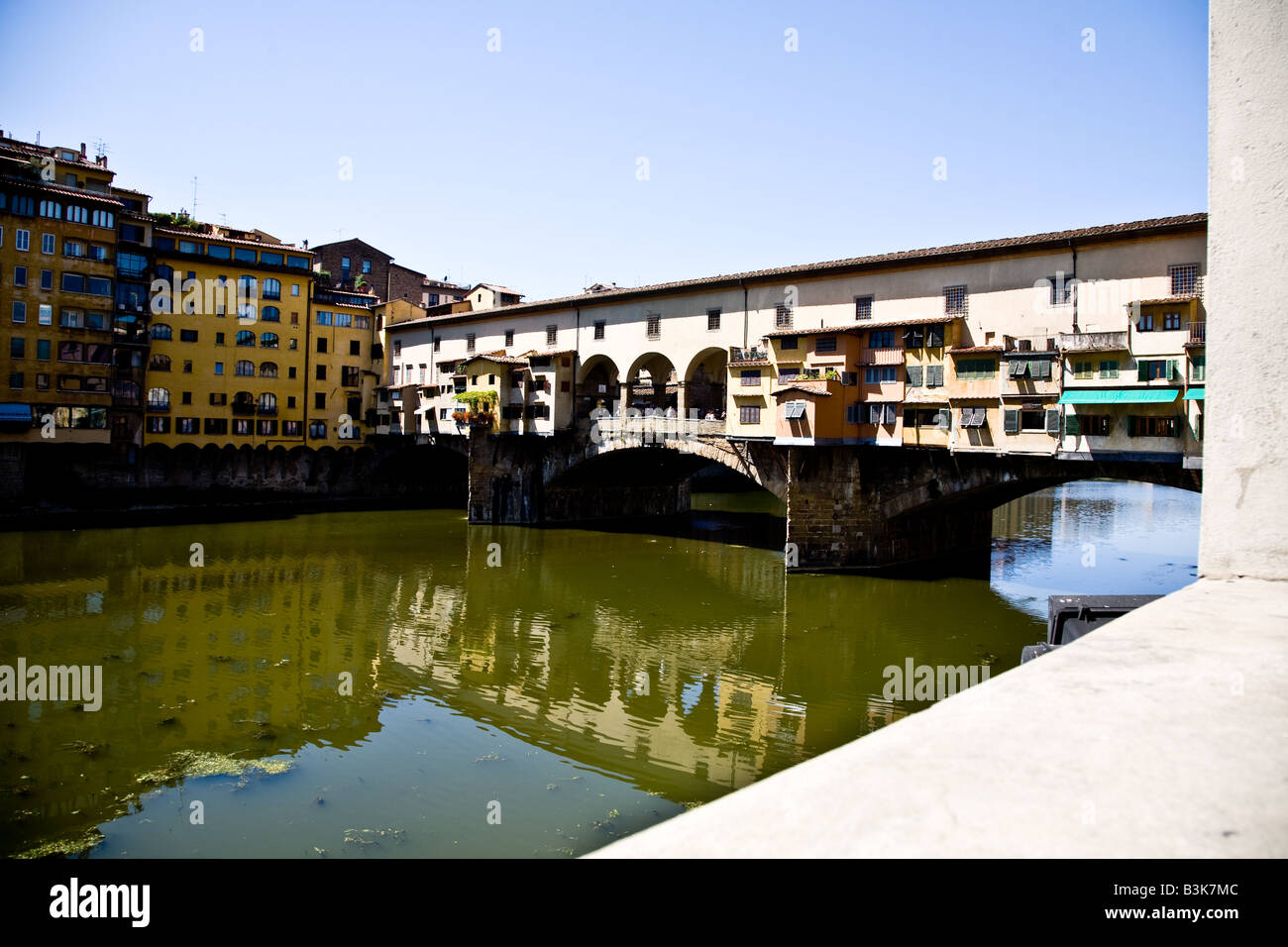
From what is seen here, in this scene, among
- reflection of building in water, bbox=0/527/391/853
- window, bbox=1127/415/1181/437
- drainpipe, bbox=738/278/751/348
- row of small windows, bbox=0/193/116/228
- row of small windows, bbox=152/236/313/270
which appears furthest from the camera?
row of small windows, bbox=152/236/313/270

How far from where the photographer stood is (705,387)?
137ft

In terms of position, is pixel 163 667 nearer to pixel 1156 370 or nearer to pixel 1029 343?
pixel 1029 343

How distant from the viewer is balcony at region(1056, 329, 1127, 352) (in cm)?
2273

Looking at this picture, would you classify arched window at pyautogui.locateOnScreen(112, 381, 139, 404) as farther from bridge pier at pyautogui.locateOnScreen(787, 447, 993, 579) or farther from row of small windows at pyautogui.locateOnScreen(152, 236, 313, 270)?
bridge pier at pyautogui.locateOnScreen(787, 447, 993, 579)

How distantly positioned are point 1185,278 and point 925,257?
23.9 ft

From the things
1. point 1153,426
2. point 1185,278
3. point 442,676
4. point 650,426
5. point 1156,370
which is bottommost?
point 442,676

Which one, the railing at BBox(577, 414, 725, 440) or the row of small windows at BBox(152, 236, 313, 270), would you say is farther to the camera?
the row of small windows at BBox(152, 236, 313, 270)

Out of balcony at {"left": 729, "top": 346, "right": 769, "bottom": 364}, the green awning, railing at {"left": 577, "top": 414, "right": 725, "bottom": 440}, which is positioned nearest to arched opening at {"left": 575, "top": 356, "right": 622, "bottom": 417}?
railing at {"left": 577, "top": 414, "right": 725, "bottom": 440}

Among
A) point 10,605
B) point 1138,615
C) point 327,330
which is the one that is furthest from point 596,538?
point 1138,615

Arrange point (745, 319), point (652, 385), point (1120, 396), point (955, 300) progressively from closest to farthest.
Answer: point (1120, 396), point (955, 300), point (745, 319), point (652, 385)

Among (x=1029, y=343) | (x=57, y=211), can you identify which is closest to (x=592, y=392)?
(x=1029, y=343)

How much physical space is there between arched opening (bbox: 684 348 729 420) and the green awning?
1487cm
